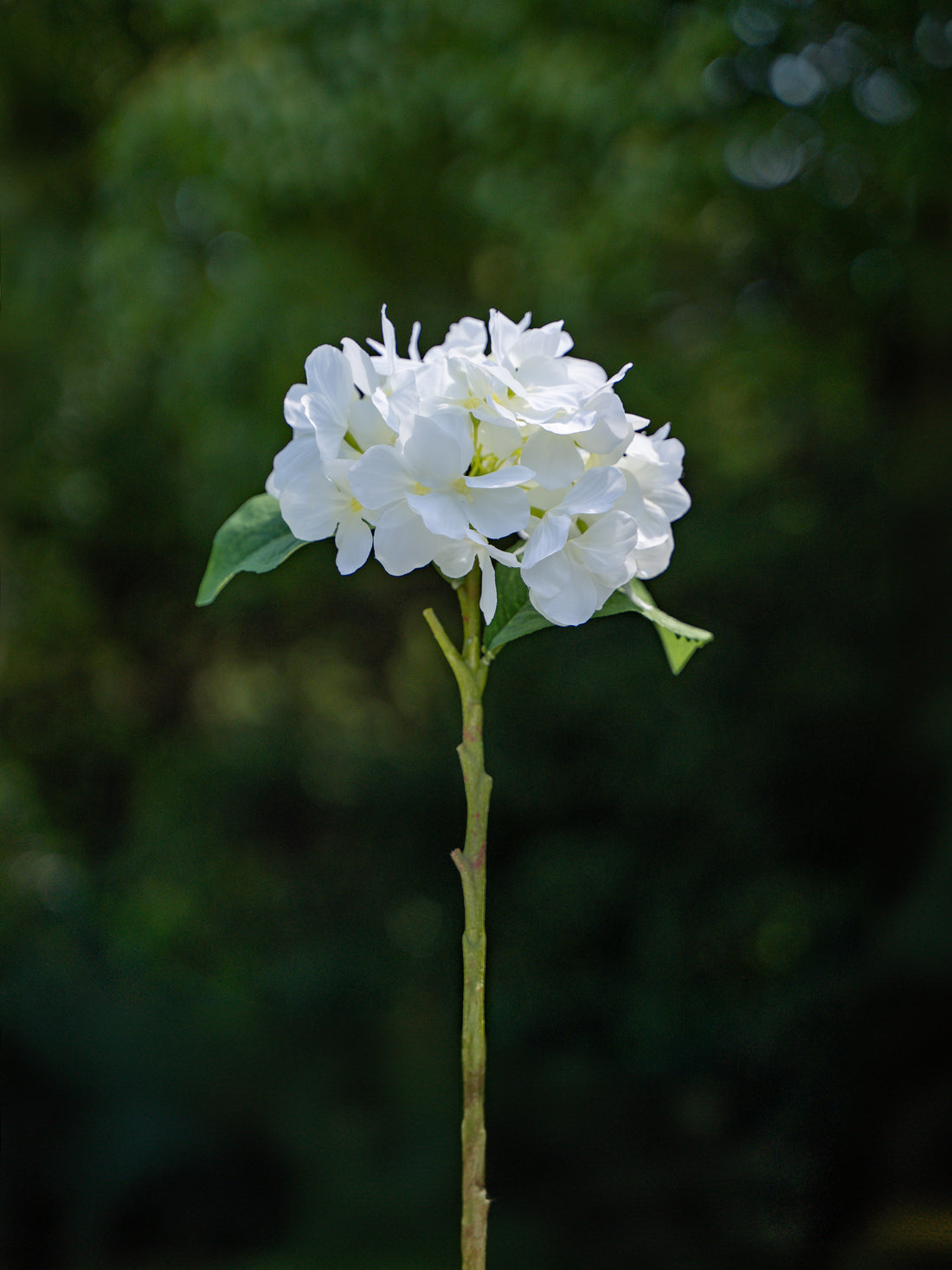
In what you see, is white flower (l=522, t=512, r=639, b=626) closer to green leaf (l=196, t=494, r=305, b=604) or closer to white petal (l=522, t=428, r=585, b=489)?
white petal (l=522, t=428, r=585, b=489)

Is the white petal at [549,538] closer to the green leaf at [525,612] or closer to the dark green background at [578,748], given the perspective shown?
the green leaf at [525,612]

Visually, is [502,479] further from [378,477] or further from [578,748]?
[578,748]

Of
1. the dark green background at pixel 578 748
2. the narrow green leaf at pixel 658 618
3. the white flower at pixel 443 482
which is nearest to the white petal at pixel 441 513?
the white flower at pixel 443 482

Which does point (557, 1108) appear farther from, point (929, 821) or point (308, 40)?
point (308, 40)

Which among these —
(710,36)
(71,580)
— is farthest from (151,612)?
(710,36)

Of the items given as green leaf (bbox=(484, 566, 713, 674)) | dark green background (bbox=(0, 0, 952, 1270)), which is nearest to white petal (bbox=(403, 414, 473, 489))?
green leaf (bbox=(484, 566, 713, 674))

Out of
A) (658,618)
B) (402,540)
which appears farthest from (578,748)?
(402,540)
